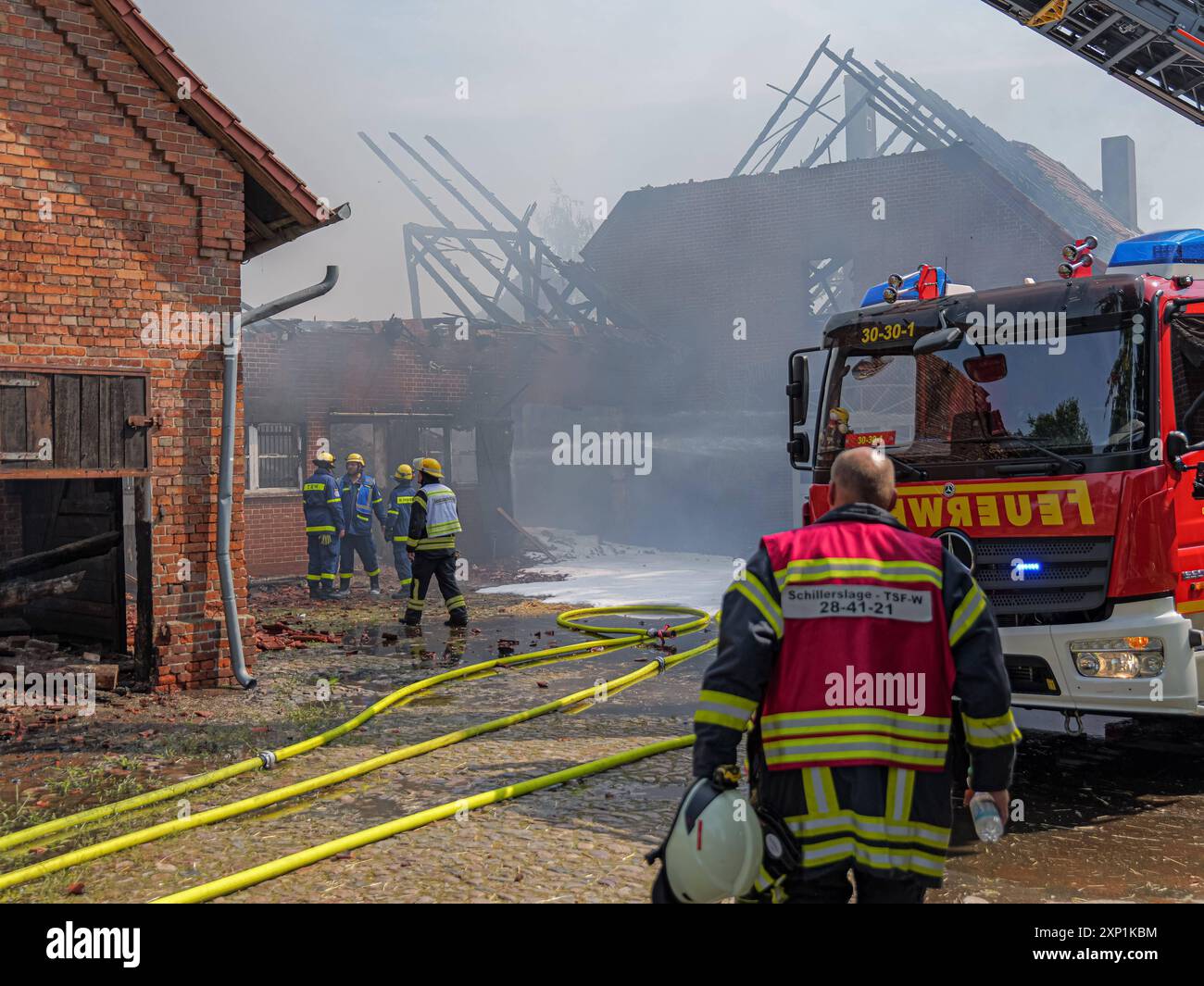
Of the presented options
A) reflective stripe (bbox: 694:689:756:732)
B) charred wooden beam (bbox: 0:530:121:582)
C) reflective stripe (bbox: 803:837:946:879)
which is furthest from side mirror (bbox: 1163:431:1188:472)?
charred wooden beam (bbox: 0:530:121:582)

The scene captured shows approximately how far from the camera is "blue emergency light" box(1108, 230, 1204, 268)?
19.2ft

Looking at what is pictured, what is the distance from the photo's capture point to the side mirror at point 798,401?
6.82 meters

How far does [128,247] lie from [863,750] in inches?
290

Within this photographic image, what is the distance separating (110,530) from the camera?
9352mm

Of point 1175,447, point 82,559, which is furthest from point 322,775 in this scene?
point 1175,447

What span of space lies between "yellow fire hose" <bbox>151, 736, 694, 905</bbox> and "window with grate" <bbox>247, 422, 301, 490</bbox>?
467 inches

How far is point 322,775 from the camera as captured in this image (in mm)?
5898

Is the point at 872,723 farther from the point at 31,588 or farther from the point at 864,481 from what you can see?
the point at 31,588

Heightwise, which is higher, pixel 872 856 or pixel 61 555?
→ pixel 61 555

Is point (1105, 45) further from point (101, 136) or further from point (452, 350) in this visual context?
point (452, 350)

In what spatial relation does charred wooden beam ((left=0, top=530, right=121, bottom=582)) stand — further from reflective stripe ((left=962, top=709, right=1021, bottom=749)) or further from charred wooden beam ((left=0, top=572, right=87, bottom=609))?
reflective stripe ((left=962, top=709, right=1021, bottom=749))

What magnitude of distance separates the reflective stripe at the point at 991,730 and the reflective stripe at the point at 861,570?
357mm

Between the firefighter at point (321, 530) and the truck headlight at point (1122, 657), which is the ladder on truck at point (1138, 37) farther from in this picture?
the firefighter at point (321, 530)
